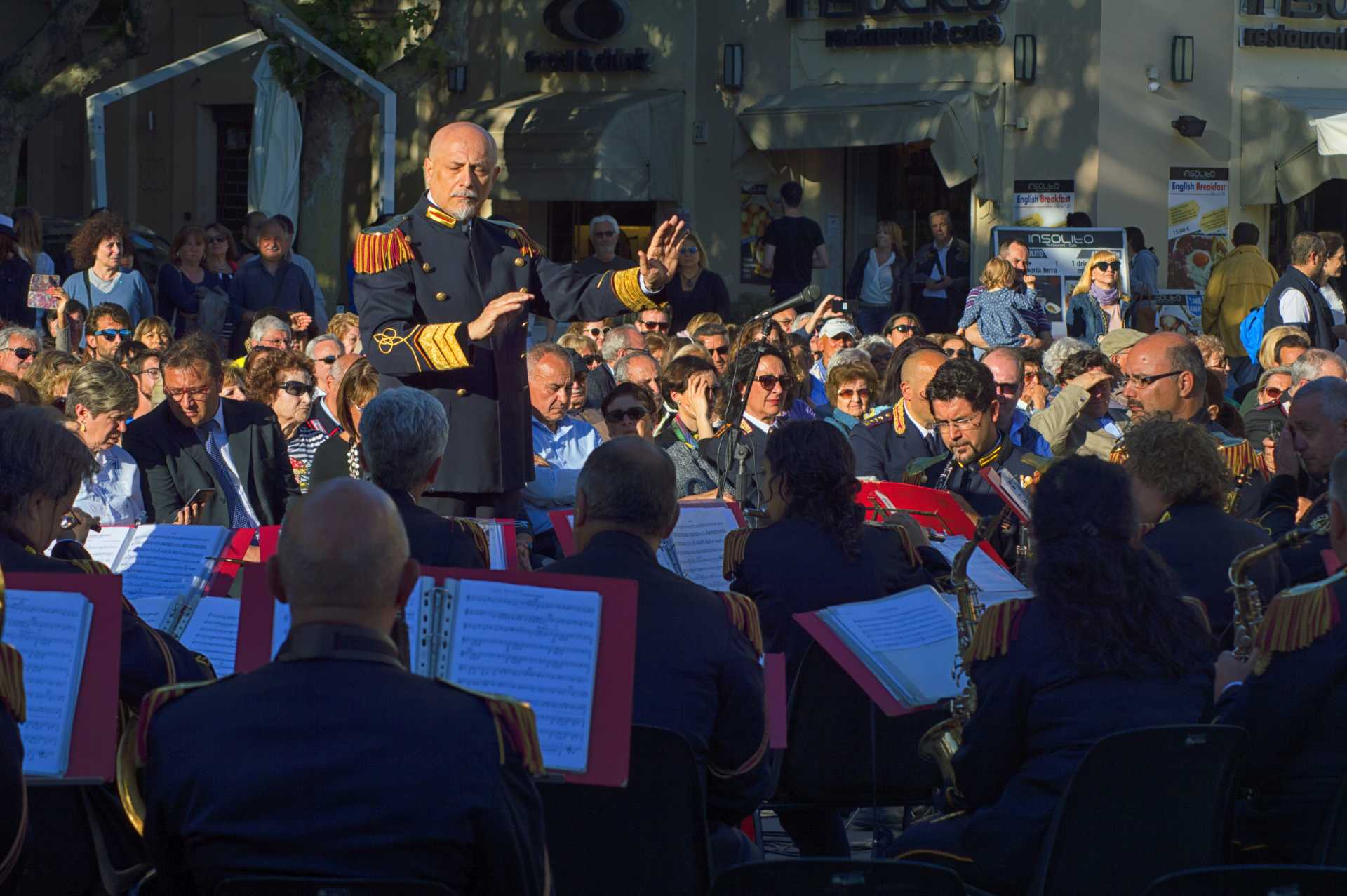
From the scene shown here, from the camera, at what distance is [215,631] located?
4.49 metres

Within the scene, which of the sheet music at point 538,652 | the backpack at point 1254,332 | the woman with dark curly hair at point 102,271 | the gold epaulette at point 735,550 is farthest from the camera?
the backpack at point 1254,332

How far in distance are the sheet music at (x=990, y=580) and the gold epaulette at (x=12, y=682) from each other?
2.49 m

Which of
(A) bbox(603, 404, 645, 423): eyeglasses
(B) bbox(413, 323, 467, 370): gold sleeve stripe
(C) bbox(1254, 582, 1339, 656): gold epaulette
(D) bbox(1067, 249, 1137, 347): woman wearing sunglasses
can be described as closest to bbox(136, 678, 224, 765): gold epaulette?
(C) bbox(1254, 582, 1339, 656): gold epaulette

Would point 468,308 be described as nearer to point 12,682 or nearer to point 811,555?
point 811,555

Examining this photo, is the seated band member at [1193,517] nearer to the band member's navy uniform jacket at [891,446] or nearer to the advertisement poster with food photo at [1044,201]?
the band member's navy uniform jacket at [891,446]

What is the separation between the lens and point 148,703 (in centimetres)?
296

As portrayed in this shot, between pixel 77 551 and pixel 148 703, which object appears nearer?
pixel 148 703

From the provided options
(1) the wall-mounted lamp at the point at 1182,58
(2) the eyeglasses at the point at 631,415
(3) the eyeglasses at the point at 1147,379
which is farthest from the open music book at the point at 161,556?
(1) the wall-mounted lamp at the point at 1182,58

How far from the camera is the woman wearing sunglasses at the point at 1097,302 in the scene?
578 inches

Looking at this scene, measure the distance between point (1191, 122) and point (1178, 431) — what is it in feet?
48.1

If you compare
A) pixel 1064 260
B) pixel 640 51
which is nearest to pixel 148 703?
pixel 1064 260

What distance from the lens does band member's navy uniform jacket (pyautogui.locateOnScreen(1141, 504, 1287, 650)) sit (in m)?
4.91

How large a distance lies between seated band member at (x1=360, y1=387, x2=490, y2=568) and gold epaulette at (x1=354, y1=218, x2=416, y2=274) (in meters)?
0.97

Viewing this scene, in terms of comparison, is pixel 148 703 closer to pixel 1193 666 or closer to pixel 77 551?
pixel 77 551
